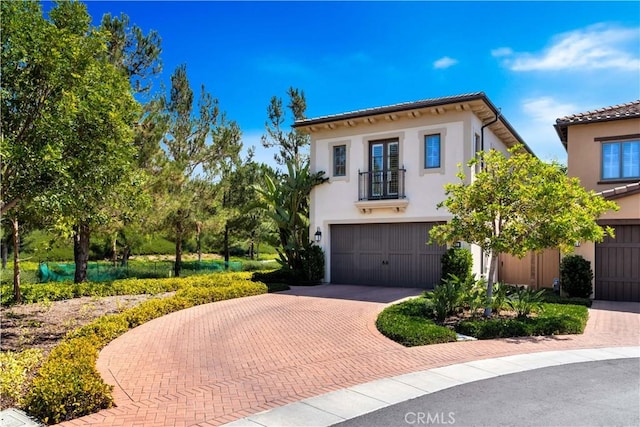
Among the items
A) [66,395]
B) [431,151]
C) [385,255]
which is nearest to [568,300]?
[385,255]

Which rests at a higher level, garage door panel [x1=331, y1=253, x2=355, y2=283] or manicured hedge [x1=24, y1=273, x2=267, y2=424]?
garage door panel [x1=331, y1=253, x2=355, y2=283]

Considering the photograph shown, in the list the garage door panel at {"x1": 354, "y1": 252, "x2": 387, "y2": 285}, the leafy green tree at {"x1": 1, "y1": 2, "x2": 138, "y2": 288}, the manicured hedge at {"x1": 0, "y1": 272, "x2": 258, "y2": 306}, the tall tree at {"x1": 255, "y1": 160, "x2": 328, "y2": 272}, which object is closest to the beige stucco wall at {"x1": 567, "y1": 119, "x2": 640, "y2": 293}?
the garage door panel at {"x1": 354, "y1": 252, "x2": 387, "y2": 285}

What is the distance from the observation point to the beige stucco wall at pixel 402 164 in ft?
52.2

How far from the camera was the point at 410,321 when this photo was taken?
970cm

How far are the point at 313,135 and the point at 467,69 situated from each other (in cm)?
657

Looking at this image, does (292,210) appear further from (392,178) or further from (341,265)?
(392,178)

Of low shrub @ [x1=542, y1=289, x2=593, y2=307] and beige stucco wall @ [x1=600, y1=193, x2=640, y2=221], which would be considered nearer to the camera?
low shrub @ [x1=542, y1=289, x2=593, y2=307]

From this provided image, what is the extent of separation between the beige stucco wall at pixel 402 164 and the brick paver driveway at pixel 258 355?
17.0 ft

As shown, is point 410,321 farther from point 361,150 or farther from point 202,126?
point 202,126

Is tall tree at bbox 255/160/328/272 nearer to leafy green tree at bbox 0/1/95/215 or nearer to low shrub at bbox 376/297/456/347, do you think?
low shrub at bbox 376/297/456/347

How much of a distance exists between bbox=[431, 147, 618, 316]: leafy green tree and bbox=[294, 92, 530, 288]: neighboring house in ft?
17.4

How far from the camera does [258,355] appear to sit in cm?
784

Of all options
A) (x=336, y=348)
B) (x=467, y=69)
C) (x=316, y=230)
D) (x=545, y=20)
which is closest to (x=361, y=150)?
(x=316, y=230)

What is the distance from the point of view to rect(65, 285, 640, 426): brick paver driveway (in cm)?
555
